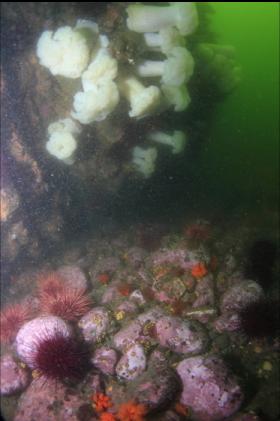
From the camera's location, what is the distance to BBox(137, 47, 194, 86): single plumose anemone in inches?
231

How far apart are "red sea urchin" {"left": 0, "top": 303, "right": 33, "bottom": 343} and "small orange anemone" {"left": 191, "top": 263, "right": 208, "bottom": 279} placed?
3.11m

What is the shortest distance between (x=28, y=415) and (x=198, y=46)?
7830mm

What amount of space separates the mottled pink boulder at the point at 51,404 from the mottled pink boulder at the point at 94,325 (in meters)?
0.85

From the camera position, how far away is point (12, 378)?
5098mm

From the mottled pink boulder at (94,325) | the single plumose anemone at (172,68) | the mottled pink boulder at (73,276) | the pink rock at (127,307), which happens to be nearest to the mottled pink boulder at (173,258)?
the pink rock at (127,307)

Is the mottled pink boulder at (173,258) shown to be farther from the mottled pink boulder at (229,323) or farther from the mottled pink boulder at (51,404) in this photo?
the mottled pink boulder at (51,404)

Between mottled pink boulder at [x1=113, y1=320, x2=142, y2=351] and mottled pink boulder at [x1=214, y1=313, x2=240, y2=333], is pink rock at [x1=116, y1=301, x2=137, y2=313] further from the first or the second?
mottled pink boulder at [x1=214, y1=313, x2=240, y2=333]

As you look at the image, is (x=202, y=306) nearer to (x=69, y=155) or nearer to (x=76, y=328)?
(x=76, y=328)

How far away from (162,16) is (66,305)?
5.30 metres

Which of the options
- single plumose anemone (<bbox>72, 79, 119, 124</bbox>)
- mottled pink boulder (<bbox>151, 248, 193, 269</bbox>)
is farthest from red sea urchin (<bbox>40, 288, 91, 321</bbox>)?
single plumose anemone (<bbox>72, 79, 119, 124</bbox>)

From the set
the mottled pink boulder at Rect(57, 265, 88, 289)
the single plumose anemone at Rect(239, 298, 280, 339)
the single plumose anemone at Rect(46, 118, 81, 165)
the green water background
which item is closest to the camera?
the single plumose anemone at Rect(239, 298, 280, 339)

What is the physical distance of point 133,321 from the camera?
5.42m

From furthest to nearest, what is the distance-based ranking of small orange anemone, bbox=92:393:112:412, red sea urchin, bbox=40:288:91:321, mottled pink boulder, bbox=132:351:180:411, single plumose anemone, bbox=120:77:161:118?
single plumose anemone, bbox=120:77:161:118
red sea urchin, bbox=40:288:91:321
small orange anemone, bbox=92:393:112:412
mottled pink boulder, bbox=132:351:180:411

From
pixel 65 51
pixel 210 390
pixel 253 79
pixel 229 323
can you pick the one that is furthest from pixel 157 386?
pixel 253 79
